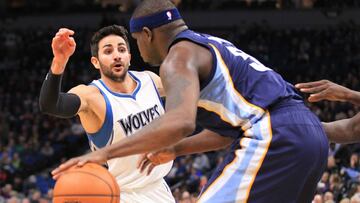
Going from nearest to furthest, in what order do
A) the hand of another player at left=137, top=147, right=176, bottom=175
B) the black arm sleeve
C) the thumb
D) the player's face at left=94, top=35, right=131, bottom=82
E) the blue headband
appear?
the thumb → the blue headband → the hand of another player at left=137, top=147, right=176, bottom=175 → the black arm sleeve → the player's face at left=94, top=35, right=131, bottom=82

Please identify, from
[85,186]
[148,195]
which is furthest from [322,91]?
[148,195]

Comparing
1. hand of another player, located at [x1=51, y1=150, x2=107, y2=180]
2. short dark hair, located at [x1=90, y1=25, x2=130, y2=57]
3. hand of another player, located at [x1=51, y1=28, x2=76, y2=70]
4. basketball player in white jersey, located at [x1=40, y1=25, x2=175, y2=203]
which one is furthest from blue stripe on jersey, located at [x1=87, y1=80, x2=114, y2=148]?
hand of another player, located at [x1=51, y1=150, x2=107, y2=180]

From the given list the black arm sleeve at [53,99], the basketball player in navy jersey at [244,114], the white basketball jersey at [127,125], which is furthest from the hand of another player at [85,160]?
the white basketball jersey at [127,125]

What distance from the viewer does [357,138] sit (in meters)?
4.37

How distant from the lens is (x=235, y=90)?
3.73 m

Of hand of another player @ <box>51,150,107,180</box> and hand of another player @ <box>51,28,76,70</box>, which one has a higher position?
hand of another player @ <box>51,28,76,70</box>

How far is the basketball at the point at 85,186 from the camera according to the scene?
3.52m

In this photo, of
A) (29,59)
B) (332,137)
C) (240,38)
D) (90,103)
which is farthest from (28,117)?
(332,137)

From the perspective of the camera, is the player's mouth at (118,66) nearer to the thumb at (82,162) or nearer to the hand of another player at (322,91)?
the hand of another player at (322,91)

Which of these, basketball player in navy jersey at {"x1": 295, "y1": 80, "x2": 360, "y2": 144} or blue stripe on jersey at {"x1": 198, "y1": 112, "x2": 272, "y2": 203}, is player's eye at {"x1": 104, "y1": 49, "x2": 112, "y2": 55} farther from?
blue stripe on jersey at {"x1": 198, "y1": 112, "x2": 272, "y2": 203}

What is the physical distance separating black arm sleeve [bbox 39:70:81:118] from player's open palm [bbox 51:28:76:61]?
198 mm

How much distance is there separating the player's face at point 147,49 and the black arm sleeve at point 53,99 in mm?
1190

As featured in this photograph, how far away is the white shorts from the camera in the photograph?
5.42m

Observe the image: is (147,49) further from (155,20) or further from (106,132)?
(106,132)
